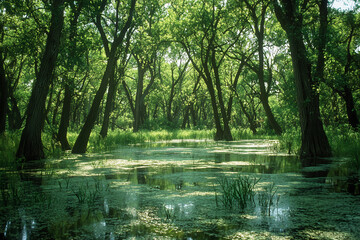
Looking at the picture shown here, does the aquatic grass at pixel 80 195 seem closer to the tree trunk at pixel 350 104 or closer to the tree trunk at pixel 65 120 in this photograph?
the tree trunk at pixel 65 120

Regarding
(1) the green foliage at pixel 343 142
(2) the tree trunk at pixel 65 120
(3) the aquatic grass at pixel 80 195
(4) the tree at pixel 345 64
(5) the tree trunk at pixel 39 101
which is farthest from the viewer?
(2) the tree trunk at pixel 65 120

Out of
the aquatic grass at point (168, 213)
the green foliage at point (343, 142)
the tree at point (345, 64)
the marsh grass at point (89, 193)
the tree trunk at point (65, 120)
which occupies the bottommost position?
the aquatic grass at point (168, 213)

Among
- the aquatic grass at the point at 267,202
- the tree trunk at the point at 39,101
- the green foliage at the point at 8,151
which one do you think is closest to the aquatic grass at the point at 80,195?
the aquatic grass at the point at 267,202

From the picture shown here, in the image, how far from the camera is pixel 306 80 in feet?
33.0

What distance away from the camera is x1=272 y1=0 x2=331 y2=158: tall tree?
9.66 meters

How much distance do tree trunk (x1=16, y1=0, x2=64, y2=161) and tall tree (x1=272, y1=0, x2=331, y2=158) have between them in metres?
6.69

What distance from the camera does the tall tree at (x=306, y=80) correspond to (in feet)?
31.7

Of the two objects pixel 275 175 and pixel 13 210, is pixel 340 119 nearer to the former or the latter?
pixel 275 175

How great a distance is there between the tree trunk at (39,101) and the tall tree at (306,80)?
669cm

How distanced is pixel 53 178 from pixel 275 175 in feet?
14.5

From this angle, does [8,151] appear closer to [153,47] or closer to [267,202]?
[267,202]

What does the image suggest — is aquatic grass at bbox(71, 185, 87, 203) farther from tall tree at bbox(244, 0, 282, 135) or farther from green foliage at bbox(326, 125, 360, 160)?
tall tree at bbox(244, 0, 282, 135)

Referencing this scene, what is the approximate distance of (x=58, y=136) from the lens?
13617 mm

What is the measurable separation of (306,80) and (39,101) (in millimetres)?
8127
